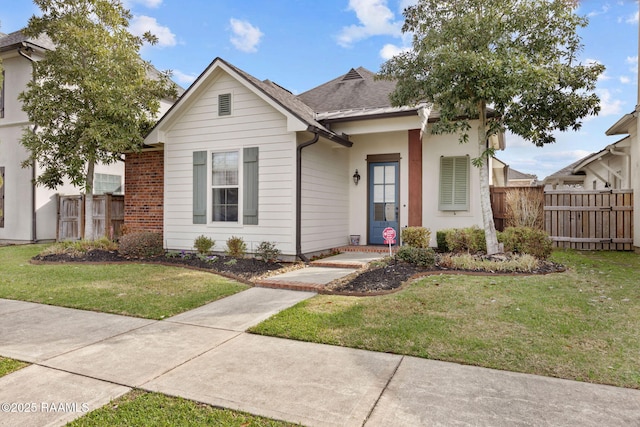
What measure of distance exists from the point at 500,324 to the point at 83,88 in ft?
33.6

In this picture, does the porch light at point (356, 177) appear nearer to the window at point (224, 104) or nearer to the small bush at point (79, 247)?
the window at point (224, 104)

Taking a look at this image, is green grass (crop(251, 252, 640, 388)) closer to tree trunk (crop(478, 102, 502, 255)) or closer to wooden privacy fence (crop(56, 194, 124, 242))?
tree trunk (crop(478, 102, 502, 255))

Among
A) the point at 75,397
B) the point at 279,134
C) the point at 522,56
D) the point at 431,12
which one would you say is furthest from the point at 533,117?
the point at 75,397

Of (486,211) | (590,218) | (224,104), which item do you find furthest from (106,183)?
(590,218)

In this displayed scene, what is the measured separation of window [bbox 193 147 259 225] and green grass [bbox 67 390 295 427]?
6233 millimetres

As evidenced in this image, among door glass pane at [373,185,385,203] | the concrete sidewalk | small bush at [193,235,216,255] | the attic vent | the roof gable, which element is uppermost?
the attic vent

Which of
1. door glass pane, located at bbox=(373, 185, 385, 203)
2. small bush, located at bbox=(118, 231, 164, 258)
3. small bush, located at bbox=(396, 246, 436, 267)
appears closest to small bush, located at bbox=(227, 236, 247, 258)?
small bush, located at bbox=(118, 231, 164, 258)

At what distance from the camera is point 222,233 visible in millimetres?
9148

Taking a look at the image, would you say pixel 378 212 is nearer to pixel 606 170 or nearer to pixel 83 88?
pixel 83 88

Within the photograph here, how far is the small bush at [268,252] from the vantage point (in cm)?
830

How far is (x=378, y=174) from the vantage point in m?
10.5

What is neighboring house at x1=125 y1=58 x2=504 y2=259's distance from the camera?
8.55 m

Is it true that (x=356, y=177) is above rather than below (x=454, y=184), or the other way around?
above

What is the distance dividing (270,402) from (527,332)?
276 centimetres
